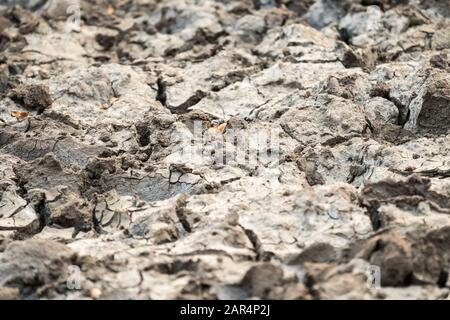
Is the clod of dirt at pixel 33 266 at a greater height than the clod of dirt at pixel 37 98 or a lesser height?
lesser

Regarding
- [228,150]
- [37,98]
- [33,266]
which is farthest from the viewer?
[37,98]

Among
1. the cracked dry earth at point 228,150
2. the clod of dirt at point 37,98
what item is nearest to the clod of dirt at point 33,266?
the cracked dry earth at point 228,150

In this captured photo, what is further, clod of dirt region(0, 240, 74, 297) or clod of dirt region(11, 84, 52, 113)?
clod of dirt region(11, 84, 52, 113)

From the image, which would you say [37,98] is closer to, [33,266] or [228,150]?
[228,150]

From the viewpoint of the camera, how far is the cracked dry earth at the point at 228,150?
345 centimetres

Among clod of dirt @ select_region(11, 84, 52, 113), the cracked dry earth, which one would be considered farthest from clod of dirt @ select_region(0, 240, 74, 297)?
clod of dirt @ select_region(11, 84, 52, 113)

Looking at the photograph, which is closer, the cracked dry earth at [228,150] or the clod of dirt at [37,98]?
the cracked dry earth at [228,150]

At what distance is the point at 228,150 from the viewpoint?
455 cm

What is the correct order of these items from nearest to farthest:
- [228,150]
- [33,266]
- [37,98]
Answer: [33,266], [228,150], [37,98]

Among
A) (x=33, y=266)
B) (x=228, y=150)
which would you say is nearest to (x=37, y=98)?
(x=228, y=150)

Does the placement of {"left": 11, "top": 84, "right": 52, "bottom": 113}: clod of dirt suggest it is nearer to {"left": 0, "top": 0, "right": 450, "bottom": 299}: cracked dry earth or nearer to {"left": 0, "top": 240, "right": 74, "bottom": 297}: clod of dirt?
{"left": 0, "top": 0, "right": 450, "bottom": 299}: cracked dry earth

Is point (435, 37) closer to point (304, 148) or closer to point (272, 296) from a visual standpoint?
point (304, 148)

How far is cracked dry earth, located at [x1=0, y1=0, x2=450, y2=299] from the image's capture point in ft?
11.3

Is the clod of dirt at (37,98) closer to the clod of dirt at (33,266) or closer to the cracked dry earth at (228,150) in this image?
the cracked dry earth at (228,150)
